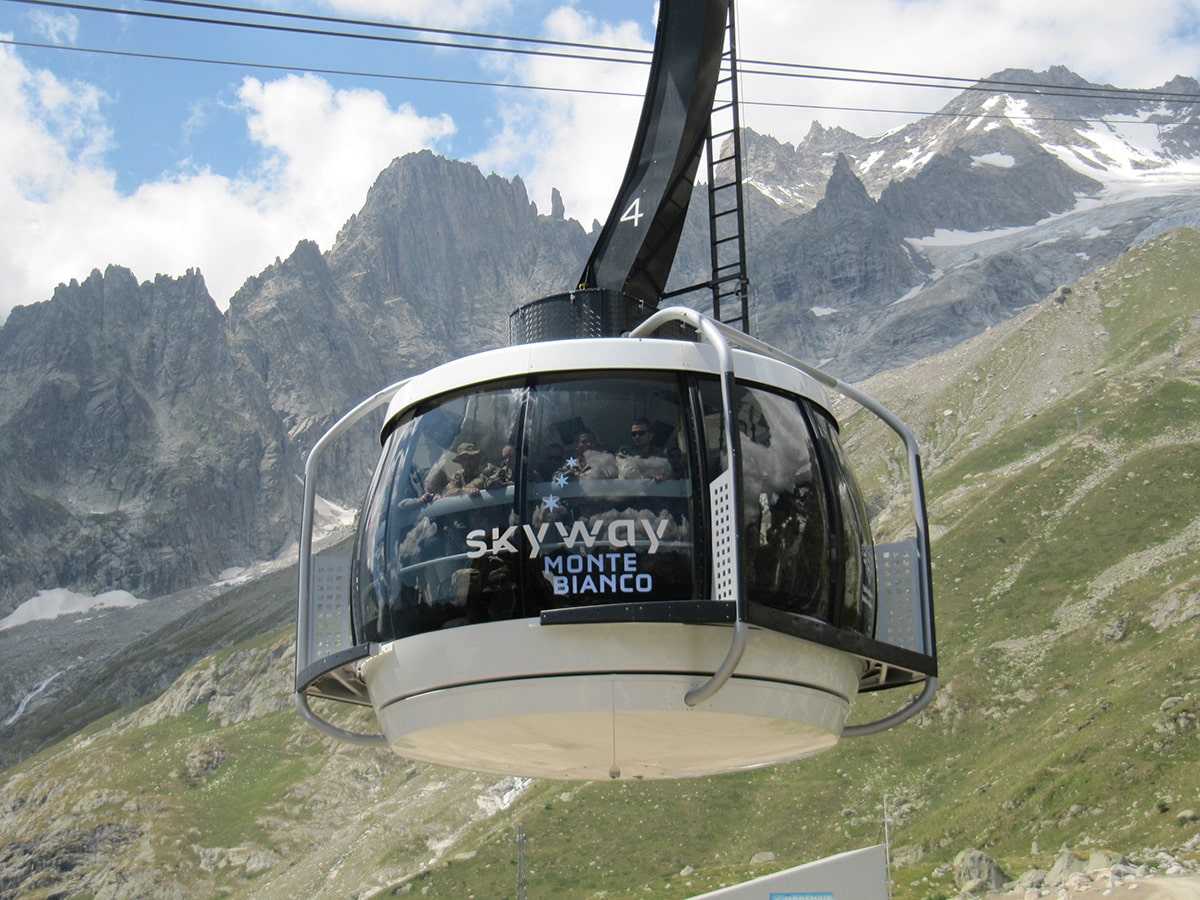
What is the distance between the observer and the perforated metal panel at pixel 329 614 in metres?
14.6

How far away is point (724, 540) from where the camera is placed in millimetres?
11430

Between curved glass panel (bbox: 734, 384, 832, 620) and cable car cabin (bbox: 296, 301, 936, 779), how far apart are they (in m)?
0.02

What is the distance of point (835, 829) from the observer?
8988 cm

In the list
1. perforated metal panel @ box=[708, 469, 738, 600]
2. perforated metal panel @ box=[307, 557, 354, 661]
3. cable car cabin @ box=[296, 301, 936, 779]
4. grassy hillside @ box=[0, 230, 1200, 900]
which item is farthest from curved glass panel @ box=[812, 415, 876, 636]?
grassy hillside @ box=[0, 230, 1200, 900]

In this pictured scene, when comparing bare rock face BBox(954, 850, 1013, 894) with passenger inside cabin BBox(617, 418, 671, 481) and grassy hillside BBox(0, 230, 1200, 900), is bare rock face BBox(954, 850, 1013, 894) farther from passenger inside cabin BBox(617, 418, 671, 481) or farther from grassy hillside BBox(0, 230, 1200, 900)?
passenger inside cabin BBox(617, 418, 671, 481)

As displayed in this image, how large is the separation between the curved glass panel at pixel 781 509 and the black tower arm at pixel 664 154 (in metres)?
5.48

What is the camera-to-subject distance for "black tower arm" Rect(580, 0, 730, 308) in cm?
1830

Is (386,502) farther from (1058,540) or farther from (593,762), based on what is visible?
(1058,540)

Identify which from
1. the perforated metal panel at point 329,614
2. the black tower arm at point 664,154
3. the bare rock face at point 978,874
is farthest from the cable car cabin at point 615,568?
the bare rock face at point 978,874

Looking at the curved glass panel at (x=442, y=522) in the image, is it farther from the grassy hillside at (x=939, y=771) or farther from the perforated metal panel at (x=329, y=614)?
the grassy hillside at (x=939, y=771)

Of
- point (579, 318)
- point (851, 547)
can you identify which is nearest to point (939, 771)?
point (579, 318)

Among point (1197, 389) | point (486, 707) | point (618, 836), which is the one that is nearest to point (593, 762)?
point (486, 707)

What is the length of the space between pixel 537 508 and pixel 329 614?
389cm

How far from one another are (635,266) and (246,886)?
13637 cm
